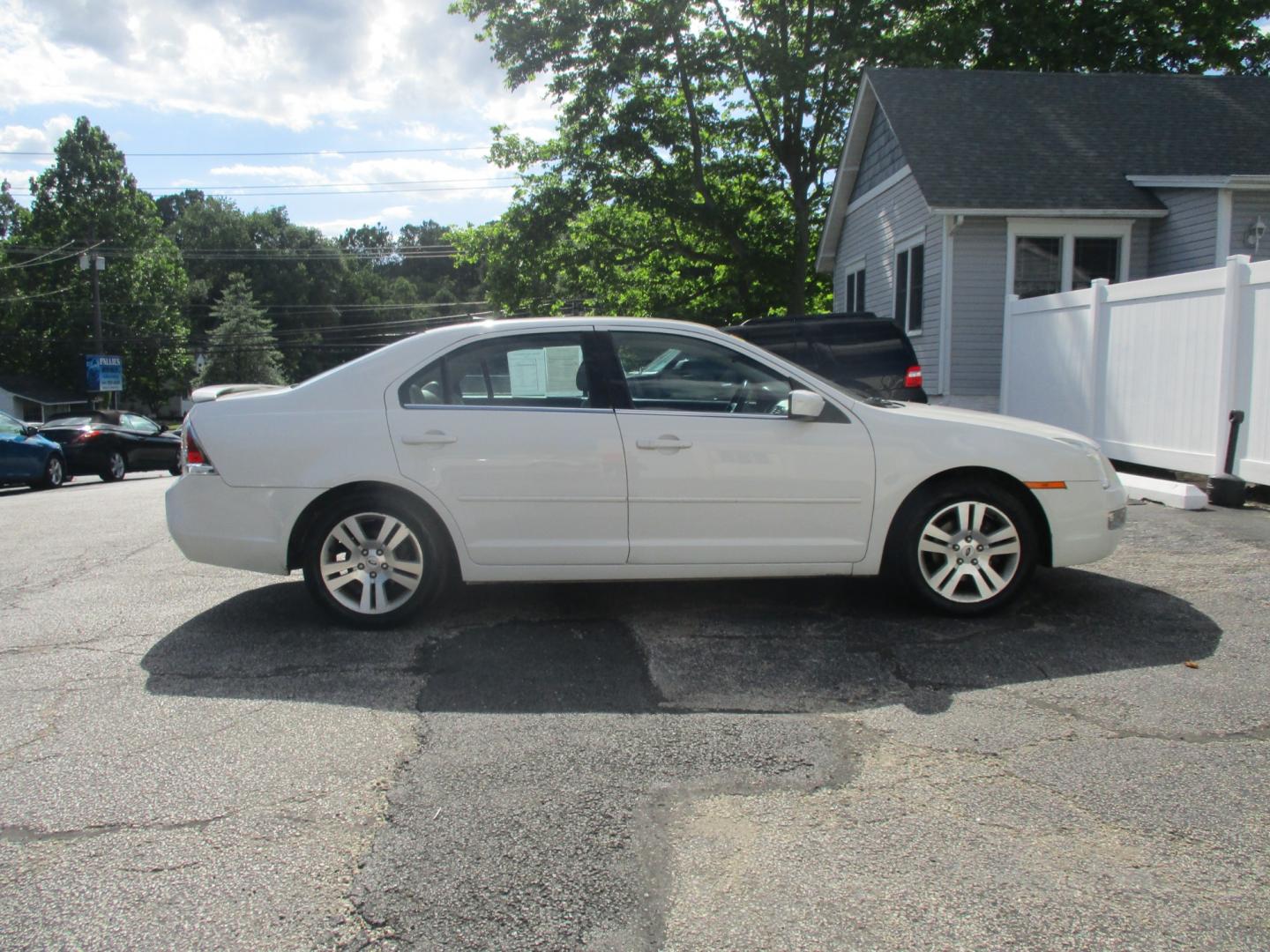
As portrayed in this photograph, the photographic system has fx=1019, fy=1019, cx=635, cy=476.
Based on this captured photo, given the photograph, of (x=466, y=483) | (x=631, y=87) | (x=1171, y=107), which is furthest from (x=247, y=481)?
(x=631, y=87)

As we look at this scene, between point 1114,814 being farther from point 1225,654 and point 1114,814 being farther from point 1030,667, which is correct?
point 1225,654

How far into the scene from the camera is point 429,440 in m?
5.08

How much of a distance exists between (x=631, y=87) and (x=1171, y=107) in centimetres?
1372

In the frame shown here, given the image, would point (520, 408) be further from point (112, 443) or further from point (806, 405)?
point (112, 443)

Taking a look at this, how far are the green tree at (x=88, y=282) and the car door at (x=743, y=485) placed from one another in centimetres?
6016

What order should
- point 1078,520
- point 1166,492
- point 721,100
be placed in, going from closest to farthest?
point 1078,520, point 1166,492, point 721,100

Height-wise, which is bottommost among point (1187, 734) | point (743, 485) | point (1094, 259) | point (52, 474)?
point (52, 474)

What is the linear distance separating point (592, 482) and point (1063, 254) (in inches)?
535

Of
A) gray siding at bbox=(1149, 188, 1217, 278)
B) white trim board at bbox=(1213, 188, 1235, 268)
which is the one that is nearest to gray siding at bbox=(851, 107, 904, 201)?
gray siding at bbox=(1149, 188, 1217, 278)

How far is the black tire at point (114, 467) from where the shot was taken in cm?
2027

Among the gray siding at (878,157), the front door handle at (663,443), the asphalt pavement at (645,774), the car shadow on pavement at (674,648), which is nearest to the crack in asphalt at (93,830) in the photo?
the asphalt pavement at (645,774)

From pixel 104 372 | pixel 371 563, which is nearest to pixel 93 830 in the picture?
pixel 371 563

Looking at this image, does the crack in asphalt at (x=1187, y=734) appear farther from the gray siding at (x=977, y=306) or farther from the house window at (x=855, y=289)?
the house window at (x=855, y=289)

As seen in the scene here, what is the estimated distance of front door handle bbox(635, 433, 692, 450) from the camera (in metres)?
5.09
